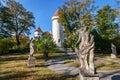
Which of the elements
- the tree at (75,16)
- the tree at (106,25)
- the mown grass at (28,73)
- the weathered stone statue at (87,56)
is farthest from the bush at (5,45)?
the weathered stone statue at (87,56)

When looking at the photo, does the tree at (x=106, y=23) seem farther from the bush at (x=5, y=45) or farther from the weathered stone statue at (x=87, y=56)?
the weathered stone statue at (x=87, y=56)

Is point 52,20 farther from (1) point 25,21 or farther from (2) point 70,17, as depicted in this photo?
(2) point 70,17

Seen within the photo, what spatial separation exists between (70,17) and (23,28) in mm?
15627

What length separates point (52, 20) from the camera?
67000 millimetres

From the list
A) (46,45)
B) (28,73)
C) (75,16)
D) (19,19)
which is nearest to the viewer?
(28,73)

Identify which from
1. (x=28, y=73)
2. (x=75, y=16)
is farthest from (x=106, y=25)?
(x=28, y=73)

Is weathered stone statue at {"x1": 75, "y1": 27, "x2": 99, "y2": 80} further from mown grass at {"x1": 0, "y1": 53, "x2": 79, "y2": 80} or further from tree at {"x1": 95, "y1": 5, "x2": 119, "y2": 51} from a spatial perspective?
tree at {"x1": 95, "y1": 5, "x2": 119, "y2": 51}

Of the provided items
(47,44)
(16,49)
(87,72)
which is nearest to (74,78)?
(87,72)

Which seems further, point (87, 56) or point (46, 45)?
point (46, 45)

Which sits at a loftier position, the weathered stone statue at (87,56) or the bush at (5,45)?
the bush at (5,45)

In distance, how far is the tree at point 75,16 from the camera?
40500 mm

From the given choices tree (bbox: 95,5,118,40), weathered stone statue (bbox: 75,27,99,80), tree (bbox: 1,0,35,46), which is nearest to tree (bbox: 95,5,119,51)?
tree (bbox: 95,5,118,40)

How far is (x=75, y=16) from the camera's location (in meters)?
42.0

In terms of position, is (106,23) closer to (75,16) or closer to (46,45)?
(75,16)
